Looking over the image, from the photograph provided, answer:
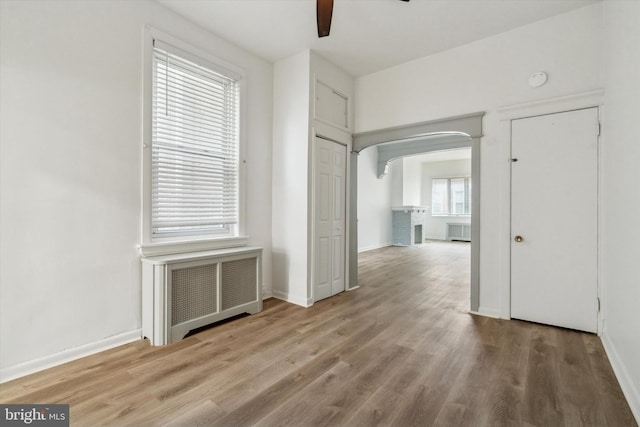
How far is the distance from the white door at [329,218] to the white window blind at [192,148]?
107 cm

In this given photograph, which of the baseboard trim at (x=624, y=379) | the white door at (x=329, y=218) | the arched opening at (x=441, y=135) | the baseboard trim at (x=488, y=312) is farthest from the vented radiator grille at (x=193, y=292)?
the baseboard trim at (x=624, y=379)

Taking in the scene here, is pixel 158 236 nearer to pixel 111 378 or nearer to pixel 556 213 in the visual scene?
pixel 111 378

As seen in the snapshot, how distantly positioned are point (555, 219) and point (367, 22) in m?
2.86

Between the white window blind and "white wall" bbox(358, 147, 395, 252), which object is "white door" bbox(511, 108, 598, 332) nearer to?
the white window blind

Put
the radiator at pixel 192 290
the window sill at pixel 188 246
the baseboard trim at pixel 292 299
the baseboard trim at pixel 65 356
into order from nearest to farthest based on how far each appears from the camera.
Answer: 1. the baseboard trim at pixel 65 356
2. the radiator at pixel 192 290
3. the window sill at pixel 188 246
4. the baseboard trim at pixel 292 299

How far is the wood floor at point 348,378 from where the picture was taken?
5.68 feet

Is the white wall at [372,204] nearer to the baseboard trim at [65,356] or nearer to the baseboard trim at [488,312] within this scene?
the baseboard trim at [488,312]

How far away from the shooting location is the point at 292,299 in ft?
12.7

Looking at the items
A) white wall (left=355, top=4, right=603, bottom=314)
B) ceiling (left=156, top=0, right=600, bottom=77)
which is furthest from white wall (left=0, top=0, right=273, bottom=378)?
white wall (left=355, top=4, right=603, bottom=314)

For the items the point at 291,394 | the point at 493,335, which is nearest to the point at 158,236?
the point at 291,394

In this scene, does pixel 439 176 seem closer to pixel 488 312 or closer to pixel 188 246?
pixel 488 312

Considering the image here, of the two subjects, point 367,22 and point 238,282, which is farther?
point 238,282

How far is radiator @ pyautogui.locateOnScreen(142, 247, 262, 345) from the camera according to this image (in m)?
2.62

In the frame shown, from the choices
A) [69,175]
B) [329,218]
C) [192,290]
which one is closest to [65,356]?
[192,290]
